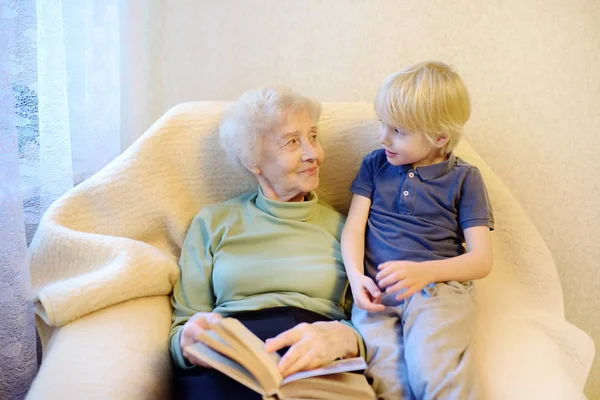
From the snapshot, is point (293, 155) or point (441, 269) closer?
point (441, 269)

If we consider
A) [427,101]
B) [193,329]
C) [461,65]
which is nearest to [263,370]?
[193,329]

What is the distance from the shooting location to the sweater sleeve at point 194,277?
4.12ft

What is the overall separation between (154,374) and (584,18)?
1.50m

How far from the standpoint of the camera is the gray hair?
4.36 ft

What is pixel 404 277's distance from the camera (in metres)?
1.12

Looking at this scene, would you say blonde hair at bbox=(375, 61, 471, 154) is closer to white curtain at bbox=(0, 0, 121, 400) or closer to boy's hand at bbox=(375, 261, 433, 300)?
boy's hand at bbox=(375, 261, 433, 300)

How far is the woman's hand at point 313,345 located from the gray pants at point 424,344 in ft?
0.19

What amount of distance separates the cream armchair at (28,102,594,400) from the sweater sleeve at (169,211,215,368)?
0.09ft

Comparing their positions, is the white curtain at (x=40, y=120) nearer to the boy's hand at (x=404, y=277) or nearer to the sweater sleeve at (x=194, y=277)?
the sweater sleeve at (x=194, y=277)

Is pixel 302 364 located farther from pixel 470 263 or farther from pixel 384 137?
pixel 384 137

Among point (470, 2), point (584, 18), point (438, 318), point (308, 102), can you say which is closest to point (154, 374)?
point (438, 318)

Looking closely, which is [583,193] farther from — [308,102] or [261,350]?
[261,350]

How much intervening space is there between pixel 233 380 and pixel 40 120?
73cm

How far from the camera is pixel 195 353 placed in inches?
38.8
